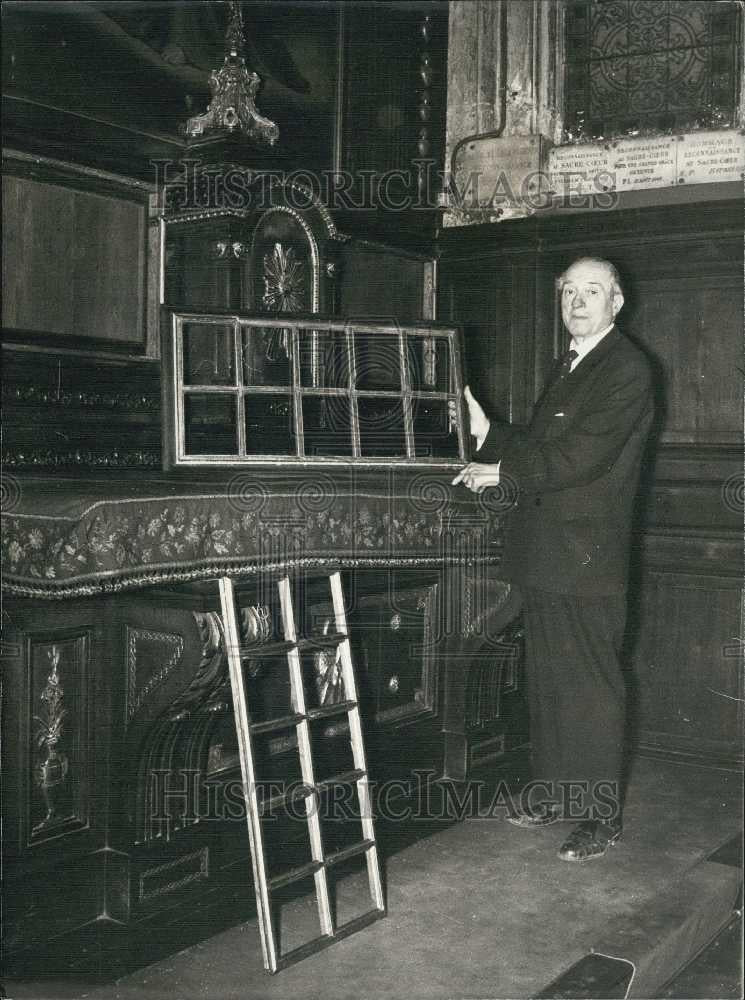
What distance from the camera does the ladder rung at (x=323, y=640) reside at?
2.96m

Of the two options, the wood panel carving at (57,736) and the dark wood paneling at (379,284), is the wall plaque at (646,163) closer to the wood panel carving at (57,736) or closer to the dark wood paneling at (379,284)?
the dark wood paneling at (379,284)

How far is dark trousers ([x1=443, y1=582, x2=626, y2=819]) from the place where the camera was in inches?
142

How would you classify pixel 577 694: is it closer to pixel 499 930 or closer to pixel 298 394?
pixel 499 930

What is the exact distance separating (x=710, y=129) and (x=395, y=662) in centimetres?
294

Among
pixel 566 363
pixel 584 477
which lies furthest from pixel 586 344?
pixel 584 477

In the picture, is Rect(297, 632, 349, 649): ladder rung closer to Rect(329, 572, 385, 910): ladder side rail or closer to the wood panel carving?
Rect(329, 572, 385, 910): ladder side rail

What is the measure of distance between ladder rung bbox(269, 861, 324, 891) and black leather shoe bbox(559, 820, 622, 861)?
1089 mm

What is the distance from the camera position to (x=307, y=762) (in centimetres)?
289

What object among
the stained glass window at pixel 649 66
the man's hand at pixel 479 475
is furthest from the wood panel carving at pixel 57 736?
the stained glass window at pixel 649 66

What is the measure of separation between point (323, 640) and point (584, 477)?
104 cm

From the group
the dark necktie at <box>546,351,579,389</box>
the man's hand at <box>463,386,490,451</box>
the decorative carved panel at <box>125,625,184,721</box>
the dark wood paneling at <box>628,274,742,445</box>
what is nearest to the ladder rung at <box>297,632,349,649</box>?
the decorative carved panel at <box>125,625,184,721</box>

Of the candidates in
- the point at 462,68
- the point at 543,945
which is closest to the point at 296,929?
Answer: the point at 543,945

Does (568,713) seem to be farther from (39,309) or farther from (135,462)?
(39,309)

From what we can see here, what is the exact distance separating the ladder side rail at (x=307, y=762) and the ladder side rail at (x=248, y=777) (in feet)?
0.57
